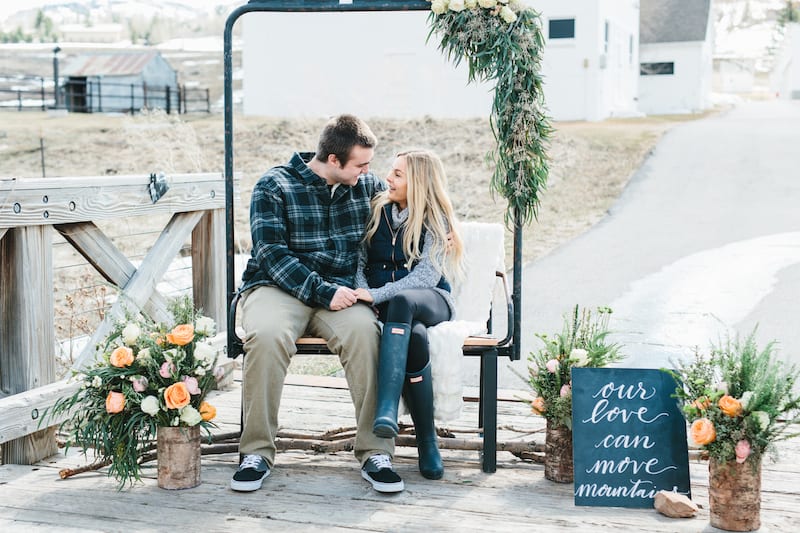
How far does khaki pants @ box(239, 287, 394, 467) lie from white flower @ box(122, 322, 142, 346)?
1.30 ft

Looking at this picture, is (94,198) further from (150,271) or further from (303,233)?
(303,233)

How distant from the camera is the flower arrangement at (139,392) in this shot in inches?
128

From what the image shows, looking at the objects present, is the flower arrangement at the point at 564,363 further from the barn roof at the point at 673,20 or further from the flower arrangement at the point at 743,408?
the barn roof at the point at 673,20

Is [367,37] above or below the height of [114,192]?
above

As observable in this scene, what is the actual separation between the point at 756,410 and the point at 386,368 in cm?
126

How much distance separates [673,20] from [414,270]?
2903 centimetres

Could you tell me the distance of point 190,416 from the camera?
10.7ft

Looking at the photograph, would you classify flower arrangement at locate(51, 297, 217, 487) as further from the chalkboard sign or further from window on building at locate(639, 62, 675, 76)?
window on building at locate(639, 62, 675, 76)

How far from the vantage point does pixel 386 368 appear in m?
3.37

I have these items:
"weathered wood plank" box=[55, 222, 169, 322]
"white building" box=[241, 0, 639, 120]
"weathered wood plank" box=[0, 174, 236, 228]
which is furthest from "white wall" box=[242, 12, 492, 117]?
"weathered wood plank" box=[55, 222, 169, 322]

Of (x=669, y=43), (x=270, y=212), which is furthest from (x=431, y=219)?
(x=669, y=43)

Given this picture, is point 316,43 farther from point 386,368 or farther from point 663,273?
point 386,368

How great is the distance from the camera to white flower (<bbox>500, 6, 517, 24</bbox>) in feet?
11.5

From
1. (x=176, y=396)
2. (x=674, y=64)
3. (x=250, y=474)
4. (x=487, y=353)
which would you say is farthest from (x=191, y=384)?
(x=674, y=64)
